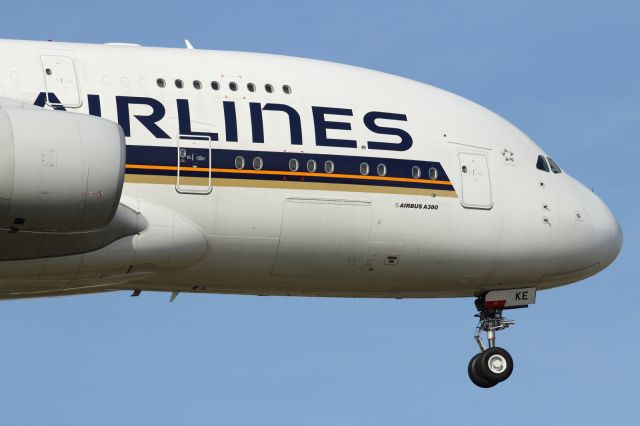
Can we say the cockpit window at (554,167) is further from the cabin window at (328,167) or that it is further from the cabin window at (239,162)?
the cabin window at (239,162)

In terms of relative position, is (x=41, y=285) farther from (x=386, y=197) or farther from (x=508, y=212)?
(x=508, y=212)

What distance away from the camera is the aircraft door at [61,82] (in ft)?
98.3

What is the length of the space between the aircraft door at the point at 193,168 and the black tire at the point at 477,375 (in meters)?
7.21

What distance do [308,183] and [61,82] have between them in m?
4.44

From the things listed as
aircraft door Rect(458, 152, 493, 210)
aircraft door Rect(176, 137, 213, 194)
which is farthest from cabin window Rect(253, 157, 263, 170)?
aircraft door Rect(458, 152, 493, 210)

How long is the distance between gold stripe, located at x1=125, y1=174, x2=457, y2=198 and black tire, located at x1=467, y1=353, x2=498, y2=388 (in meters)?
3.78

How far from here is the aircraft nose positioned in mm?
34562

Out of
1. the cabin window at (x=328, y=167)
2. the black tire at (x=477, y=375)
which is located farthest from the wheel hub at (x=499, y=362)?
the cabin window at (x=328, y=167)

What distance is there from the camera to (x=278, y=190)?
3117 centimetres

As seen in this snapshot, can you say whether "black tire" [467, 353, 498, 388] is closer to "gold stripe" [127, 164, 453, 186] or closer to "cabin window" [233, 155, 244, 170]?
"gold stripe" [127, 164, 453, 186]

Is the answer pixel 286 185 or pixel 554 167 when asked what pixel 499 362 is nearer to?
pixel 554 167

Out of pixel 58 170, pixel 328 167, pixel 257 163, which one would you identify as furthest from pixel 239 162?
pixel 58 170

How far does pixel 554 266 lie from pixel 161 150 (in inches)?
319

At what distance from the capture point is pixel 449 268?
109 ft
